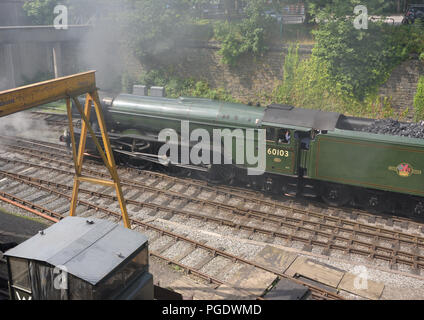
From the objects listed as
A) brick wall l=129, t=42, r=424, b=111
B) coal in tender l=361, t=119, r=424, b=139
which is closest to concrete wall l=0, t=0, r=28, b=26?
brick wall l=129, t=42, r=424, b=111

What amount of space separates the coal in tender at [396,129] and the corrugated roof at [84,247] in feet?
28.0

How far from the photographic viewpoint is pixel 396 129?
12.6 meters

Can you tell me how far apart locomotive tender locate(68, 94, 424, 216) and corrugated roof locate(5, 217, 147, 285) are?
712 cm

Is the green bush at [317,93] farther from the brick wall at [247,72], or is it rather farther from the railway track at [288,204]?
the railway track at [288,204]

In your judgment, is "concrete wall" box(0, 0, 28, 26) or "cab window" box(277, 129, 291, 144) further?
"concrete wall" box(0, 0, 28, 26)

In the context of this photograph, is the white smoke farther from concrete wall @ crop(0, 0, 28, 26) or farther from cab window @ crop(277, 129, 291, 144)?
concrete wall @ crop(0, 0, 28, 26)

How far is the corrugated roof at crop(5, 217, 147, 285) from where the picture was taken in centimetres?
646

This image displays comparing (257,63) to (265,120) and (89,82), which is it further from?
(89,82)

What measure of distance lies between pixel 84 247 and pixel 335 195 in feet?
29.1

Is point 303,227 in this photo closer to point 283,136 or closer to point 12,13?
point 283,136

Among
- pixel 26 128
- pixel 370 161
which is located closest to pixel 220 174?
pixel 370 161

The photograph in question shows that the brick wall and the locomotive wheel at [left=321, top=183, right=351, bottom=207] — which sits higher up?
the brick wall
